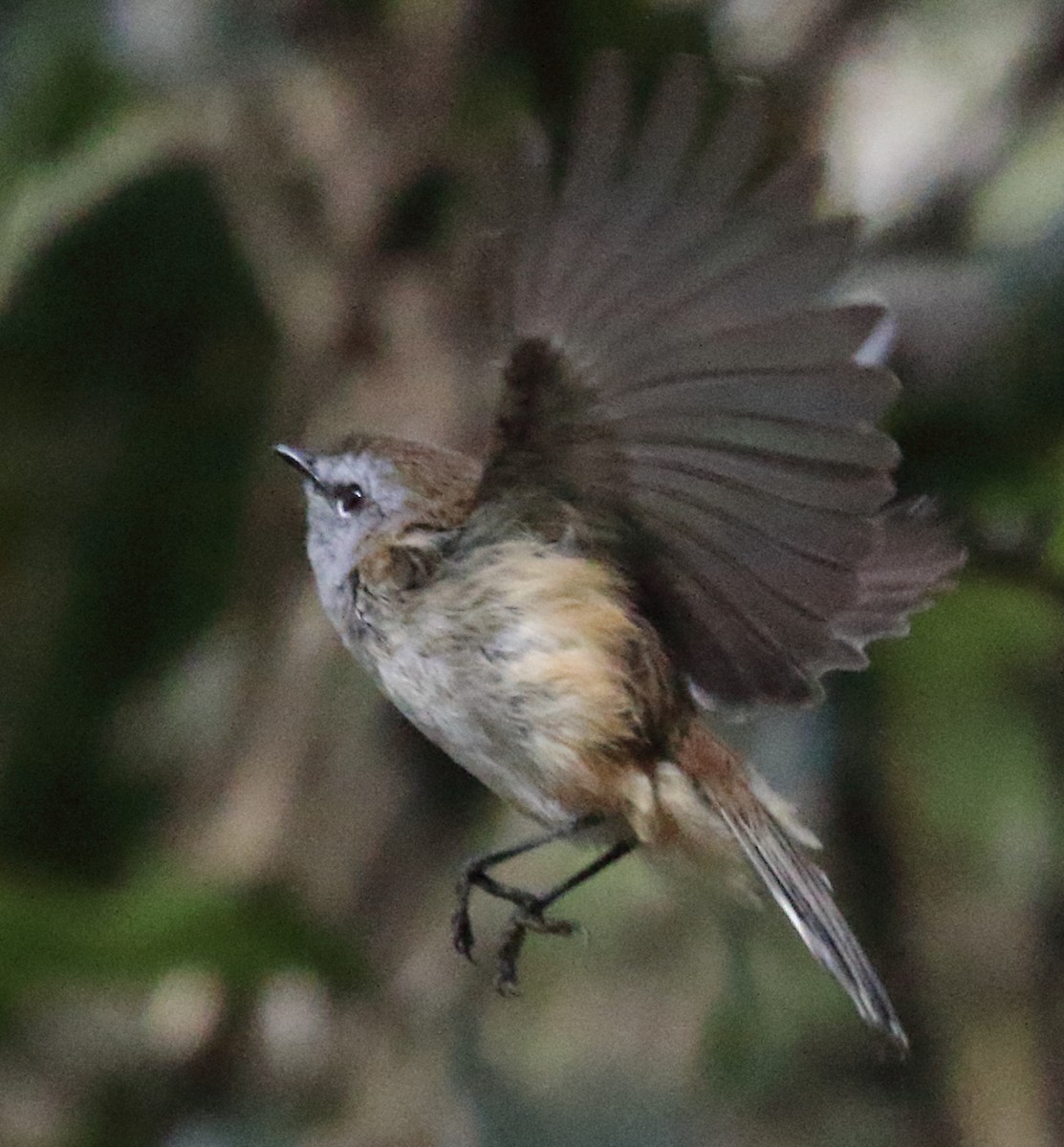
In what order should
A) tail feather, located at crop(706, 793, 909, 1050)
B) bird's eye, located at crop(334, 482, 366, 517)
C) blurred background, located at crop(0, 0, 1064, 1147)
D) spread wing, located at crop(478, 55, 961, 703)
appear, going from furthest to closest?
blurred background, located at crop(0, 0, 1064, 1147)
bird's eye, located at crop(334, 482, 366, 517)
tail feather, located at crop(706, 793, 909, 1050)
spread wing, located at crop(478, 55, 961, 703)

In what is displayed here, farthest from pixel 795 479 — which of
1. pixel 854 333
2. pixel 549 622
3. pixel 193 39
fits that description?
pixel 193 39

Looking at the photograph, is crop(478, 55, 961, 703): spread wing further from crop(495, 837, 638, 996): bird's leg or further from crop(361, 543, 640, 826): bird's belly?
crop(495, 837, 638, 996): bird's leg

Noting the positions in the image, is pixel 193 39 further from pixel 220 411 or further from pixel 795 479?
pixel 795 479

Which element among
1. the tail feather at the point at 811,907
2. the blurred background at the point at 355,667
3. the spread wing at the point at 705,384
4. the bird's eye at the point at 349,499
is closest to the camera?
the spread wing at the point at 705,384

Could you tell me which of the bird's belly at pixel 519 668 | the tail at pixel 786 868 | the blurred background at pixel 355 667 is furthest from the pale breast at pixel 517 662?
the blurred background at pixel 355 667

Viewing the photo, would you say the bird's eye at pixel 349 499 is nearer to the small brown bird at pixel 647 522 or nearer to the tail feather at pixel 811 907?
the small brown bird at pixel 647 522

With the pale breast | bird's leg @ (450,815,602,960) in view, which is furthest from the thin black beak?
bird's leg @ (450,815,602,960)

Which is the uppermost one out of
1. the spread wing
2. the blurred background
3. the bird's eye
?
the spread wing

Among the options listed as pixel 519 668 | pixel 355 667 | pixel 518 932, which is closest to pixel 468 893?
A: pixel 518 932

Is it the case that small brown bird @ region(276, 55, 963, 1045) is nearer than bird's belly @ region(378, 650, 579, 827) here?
Yes
